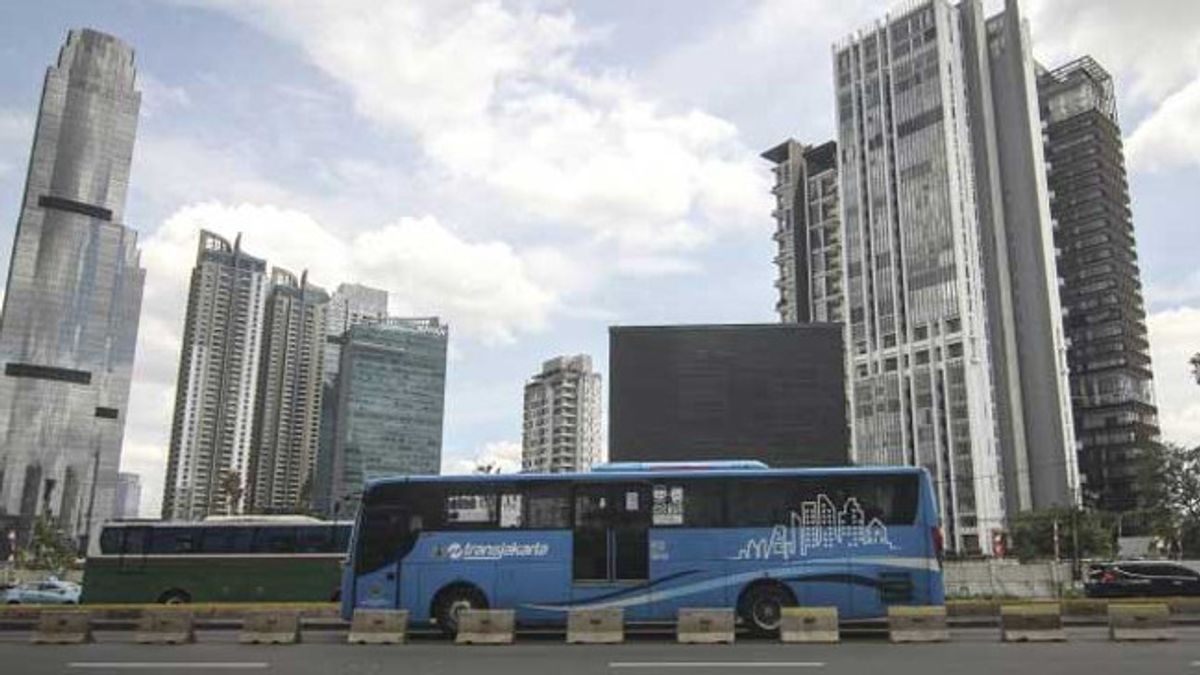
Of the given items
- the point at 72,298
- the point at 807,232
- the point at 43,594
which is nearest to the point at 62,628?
the point at 43,594

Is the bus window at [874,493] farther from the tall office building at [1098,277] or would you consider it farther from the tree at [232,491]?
Result: the tall office building at [1098,277]

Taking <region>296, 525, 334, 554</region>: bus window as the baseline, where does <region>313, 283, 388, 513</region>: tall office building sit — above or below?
above

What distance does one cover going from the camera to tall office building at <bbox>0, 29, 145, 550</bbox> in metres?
125

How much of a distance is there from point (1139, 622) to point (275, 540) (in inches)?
868

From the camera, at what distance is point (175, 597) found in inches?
1098

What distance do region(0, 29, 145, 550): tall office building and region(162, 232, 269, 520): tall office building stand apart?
10382 millimetres

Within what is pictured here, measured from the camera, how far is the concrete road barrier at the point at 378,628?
1731 cm

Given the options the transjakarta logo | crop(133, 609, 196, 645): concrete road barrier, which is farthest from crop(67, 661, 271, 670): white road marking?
the transjakarta logo

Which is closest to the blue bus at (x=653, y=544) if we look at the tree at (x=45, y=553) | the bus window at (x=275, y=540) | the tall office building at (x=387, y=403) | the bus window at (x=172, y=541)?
the bus window at (x=275, y=540)

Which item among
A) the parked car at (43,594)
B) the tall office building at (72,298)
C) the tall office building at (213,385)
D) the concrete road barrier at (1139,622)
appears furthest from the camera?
the tall office building at (72,298)

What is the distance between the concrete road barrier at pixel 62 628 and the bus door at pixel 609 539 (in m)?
8.85

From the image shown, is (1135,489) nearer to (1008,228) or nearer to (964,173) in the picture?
(1008,228)

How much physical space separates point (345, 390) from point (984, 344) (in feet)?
238

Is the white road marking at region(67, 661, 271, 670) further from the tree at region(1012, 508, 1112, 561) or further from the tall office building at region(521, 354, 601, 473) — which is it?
the tall office building at region(521, 354, 601, 473)
